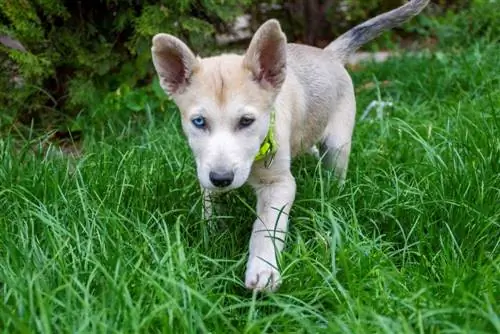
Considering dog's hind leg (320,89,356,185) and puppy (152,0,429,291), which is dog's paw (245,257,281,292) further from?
dog's hind leg (320,89,356,185)

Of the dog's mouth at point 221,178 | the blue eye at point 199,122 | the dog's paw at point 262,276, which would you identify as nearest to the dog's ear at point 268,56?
the blue eye at point 199,122

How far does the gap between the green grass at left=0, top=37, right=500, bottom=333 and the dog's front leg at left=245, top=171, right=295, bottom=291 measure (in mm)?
71

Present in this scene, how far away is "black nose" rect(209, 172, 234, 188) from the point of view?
326cm

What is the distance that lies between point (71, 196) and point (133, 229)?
530 millimetres

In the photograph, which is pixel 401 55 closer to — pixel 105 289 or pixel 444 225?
pixel 444 225

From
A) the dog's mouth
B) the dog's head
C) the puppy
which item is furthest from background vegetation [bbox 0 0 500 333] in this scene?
the dog's head

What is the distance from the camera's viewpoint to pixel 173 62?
3635mm

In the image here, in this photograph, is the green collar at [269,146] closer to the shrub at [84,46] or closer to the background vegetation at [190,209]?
the background vegetation at [190,209]

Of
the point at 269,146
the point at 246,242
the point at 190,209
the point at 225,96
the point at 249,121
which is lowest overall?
the point at 246,242

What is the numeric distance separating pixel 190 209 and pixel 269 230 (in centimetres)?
67

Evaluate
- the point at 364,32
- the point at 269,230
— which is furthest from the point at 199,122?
the point at 364,32

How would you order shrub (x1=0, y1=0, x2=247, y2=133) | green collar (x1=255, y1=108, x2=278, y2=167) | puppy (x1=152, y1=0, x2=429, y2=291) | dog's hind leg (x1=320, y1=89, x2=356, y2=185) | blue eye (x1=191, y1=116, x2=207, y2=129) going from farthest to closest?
shrub (x1=0, y1=0, x2=247, y2=133) < dog's hind leg (x1=320, y1=89, x2=356, y2=185) < green collar (x1=255, y1=108, x2=278, y2=167) < blue eye (x1=191, y1=116, x2=207, y2=129) < puppy (x1=152, y1=0, x2=429, y2=291)

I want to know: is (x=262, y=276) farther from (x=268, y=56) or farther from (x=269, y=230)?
(x=268, y=56)

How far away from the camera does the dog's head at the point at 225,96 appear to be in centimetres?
334
